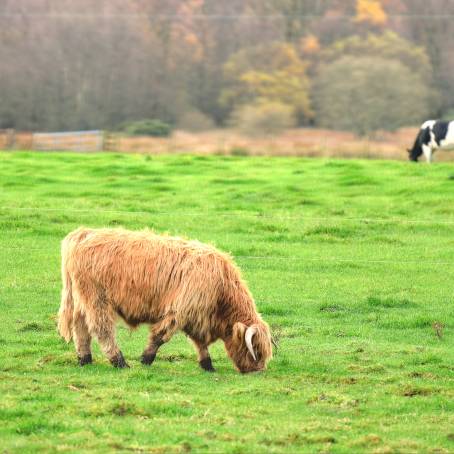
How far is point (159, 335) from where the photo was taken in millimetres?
10211

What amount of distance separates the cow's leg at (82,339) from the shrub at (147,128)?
21.9 m

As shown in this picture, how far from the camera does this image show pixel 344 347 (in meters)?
11.2

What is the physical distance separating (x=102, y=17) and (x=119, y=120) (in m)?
4.50

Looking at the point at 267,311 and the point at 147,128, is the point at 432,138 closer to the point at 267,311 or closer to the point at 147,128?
the point at 147,128

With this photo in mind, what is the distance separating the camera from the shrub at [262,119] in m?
30.9

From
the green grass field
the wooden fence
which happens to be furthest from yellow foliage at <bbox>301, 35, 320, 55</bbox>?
the green grass field

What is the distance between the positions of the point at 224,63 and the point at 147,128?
3.80m

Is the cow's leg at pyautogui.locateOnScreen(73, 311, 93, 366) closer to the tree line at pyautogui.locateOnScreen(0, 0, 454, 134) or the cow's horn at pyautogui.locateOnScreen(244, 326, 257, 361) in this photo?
the cow's horn at pyautogui.locateOnScreen(244, 326, 257, 361)

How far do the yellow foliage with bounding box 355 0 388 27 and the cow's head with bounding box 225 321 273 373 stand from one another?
90.2 ft

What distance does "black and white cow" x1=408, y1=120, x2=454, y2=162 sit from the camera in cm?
2962

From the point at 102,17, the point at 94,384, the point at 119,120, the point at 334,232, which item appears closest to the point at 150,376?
the point at 94,384

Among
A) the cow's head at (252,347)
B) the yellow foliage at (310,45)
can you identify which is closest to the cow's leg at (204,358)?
the cow's head at (252,347)

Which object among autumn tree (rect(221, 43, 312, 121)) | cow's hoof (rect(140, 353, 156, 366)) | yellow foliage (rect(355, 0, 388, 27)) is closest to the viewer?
cow's hoof (rect(140, 353, 156, 366))

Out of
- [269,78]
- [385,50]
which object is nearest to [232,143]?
[269,78]
